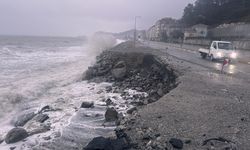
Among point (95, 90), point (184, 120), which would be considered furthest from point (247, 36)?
point (184, 120)

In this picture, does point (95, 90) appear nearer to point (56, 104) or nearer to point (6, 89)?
point (56, 104)

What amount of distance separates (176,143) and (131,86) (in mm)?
11126

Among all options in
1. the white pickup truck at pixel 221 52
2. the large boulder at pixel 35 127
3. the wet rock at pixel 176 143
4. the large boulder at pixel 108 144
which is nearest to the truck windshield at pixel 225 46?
the white pickup truck at pixel 221 52

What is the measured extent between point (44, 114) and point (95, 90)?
6.19 meters

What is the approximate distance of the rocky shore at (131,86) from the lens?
26.3 feet

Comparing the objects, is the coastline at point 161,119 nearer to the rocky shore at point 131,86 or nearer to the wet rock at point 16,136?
the rocky shore at point 131,86

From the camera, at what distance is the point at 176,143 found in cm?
748

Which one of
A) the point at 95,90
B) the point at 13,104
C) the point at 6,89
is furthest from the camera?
the point at 6,89

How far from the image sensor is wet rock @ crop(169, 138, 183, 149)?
7.39m

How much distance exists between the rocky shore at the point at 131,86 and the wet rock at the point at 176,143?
21 mm

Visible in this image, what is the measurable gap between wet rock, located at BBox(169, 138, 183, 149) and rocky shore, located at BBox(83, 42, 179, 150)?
0.07ft

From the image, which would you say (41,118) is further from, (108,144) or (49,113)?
(108,144)

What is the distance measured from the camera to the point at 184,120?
9.09 metres

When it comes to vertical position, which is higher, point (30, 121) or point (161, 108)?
point (161, 108)
